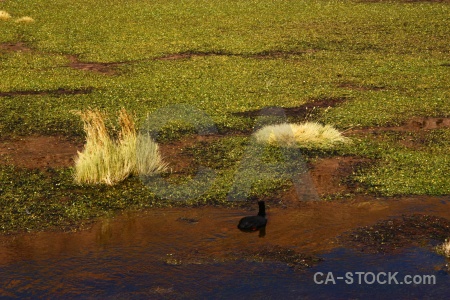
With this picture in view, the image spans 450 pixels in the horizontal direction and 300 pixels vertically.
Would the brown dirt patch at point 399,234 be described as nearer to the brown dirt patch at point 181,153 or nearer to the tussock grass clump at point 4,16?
the brown dirt patch at point 181,153

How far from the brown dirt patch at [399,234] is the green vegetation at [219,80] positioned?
3.87ft

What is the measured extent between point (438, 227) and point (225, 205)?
135 inches

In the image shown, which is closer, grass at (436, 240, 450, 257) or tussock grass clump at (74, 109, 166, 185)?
grass at (436, 240, 450, 257)

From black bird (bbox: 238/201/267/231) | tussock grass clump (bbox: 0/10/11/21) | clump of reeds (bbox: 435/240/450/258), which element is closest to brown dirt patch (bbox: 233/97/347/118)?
black bird (bbox: 238/201/267/231)

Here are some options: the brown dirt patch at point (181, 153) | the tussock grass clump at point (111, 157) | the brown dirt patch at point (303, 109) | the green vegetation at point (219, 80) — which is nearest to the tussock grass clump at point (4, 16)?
the green vegetation at point (219, 80)

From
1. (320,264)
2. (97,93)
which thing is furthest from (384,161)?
(97,93)

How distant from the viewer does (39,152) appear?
15.0 m

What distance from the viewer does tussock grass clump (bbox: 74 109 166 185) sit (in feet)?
43.3

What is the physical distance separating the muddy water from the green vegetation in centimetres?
65

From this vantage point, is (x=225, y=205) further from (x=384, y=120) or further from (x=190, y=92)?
(x=190, y=92)

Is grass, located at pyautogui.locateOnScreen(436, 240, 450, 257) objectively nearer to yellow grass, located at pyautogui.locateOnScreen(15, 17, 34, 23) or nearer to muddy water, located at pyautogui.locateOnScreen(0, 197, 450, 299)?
muddy water, located at pyautogui.locateOnScreen(0, 197, 450, 299)

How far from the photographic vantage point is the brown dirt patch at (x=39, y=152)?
47.6ft

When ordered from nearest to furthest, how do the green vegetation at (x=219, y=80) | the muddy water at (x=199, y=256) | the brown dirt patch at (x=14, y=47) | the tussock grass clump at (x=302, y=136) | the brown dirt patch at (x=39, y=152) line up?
1. the muddy water at (x=199, y=256)
2. the green vegetation at (x=219, y=80)
3. the brown dirt patch at (x=39, y=152)
4. the tussock grass clump at (x=302, y=136)
5. the brown dirt patch at (x=14, y=47)

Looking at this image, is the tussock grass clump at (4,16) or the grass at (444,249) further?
the tussock grass clump at (4,16)
